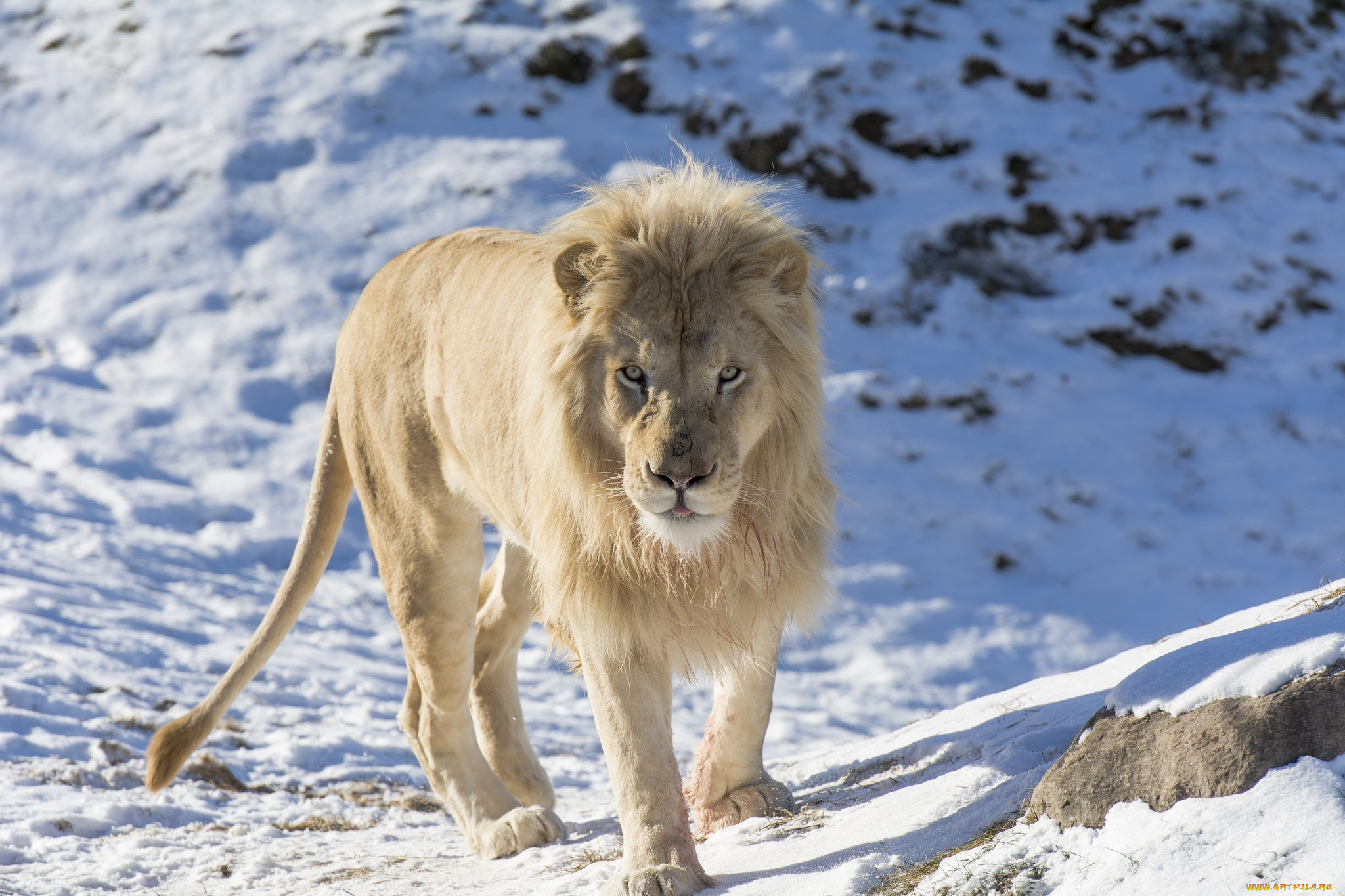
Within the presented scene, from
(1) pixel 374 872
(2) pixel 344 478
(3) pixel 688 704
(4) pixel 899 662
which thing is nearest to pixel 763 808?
(1) pixel 374 872

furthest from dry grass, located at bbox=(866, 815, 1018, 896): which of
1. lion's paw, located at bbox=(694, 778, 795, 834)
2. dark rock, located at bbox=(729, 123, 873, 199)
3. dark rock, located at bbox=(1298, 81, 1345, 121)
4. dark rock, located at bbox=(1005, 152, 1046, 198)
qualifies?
dark rock, located at bbox=(1298, 81, 1345, 121)

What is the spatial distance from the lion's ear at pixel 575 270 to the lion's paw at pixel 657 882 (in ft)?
4.19

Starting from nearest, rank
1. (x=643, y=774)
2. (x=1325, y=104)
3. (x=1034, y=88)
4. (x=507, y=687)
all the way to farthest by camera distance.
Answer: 1. (x=643, y=774)
2. (x=507, y=687)
3. (x=1325, y=104)
4. (x=1034, y=88)

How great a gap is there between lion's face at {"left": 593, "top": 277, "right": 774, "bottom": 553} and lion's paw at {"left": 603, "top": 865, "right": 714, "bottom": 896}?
0.69 metres

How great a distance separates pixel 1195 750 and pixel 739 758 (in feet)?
4.56

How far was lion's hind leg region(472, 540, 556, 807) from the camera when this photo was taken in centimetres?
Result: 391

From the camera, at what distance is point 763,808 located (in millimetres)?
3039

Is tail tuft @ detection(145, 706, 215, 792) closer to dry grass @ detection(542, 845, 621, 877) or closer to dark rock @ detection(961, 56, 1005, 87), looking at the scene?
dry grass @ detection(542, 845, 621, 877)

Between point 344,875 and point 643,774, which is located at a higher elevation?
point 643,774

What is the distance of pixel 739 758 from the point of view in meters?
3.09

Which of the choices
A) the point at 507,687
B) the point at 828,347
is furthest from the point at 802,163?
→ the point at 507,687

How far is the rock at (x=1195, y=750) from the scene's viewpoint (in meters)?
1.85

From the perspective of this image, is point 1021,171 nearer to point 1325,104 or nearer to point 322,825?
point 1325,104

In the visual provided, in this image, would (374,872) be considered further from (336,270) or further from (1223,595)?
(336,270)
